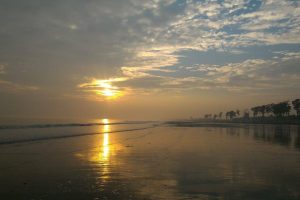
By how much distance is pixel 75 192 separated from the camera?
1248 centimetres

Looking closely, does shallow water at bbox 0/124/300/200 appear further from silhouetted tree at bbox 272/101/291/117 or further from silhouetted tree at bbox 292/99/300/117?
silhouetted tree at bbox 272/101/291/117

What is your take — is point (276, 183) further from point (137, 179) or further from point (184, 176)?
point (137, 179)

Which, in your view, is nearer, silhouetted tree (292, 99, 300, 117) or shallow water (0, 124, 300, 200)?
shallow water (0, 124, 300, 200)

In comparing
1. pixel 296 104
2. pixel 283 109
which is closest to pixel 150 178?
pixel 296 104

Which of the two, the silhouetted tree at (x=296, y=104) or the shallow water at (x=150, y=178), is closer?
the shallow water at (x=150, y=178)

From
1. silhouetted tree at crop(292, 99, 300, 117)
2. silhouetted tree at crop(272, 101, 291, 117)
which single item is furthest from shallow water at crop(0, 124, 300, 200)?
silhouetted tree at crop(272, 101, 291, 117)

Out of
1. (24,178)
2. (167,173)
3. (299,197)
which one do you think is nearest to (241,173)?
(167,173)

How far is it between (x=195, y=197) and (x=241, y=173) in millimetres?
6108

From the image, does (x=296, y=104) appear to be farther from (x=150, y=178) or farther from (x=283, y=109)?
(x=150, y=178)

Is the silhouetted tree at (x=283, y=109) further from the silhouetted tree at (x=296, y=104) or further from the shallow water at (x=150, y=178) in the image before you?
the shallow water at (x=150, y=178)

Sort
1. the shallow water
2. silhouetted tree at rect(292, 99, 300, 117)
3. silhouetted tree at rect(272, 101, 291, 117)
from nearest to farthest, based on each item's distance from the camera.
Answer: the shallow water
silhouetted tree at rect(292, 99, 300, 117)
silhouetted tree at rect(272, 101, 291, 117)

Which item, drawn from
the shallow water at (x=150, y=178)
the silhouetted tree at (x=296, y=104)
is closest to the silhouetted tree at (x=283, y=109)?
the silhouetted tree at (x=296, y=104)

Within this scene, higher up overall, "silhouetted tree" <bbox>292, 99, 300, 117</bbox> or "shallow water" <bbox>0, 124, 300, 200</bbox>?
"silhouetted tree" <bbox>292, 99, 300, 117</bbox>

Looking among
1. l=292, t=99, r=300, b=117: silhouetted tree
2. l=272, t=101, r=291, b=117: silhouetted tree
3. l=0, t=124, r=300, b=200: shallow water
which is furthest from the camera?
l=272, t=101, r=291, b=117: silhouetted tree
